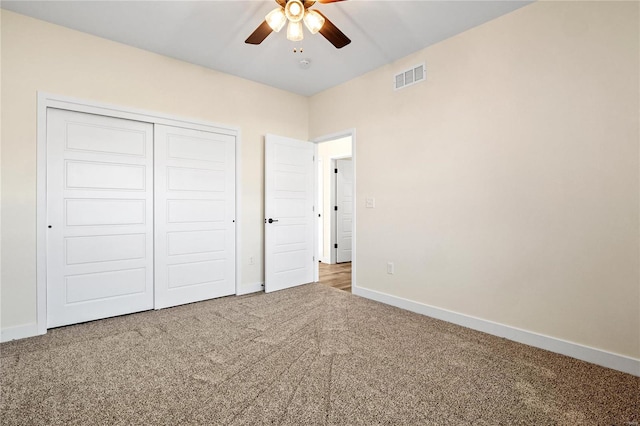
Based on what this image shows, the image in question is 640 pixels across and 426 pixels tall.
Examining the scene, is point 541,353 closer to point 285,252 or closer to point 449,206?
point 449,206

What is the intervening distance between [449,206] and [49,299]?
390cm

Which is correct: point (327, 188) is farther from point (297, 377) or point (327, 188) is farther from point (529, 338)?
point (297, 377)

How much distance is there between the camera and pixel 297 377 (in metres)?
2.01

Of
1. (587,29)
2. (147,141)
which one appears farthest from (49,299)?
(587,29)

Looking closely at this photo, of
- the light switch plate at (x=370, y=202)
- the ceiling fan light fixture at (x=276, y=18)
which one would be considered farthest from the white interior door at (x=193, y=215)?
the ceiling fan light fixture at (x=276, y=18)

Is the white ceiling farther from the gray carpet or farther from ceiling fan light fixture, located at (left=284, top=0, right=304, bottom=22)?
the gray carpet

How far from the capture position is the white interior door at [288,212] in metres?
4.17

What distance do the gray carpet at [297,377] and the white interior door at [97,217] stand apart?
29 centimetres

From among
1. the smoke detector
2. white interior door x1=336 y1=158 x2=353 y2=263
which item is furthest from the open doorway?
the smoke detector

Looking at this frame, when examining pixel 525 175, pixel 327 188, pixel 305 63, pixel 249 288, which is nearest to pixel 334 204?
pixel 327 188

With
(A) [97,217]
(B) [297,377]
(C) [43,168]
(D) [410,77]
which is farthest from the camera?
(D) [410,77]

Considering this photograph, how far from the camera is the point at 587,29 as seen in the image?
7.38ft

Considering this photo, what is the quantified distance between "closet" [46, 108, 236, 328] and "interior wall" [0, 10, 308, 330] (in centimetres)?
15

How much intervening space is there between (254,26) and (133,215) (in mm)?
2289
